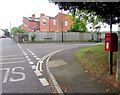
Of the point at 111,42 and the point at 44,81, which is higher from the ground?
the point at 111,42

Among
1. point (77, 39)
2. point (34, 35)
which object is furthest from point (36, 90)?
point (77, 39)

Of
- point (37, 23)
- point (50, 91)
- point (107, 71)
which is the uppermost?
point (37, 23)

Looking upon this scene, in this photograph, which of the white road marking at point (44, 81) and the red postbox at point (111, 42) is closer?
the white road marking at point (44, 81)

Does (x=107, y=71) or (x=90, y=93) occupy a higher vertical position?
(x=107, y=71)

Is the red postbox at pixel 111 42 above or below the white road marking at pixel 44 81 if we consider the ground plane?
above

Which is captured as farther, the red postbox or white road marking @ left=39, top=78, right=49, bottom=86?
the red postbox

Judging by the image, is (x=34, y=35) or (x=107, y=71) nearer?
(x=107, y=71)

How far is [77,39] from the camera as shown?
2761 cm

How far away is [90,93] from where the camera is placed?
11.0 ft

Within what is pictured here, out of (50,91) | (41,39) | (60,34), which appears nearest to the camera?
(50,91)

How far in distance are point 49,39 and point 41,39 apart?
174cm

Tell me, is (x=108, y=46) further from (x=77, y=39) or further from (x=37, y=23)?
(x=37, y=23)

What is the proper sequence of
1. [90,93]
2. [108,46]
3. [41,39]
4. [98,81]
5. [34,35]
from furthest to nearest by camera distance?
[41,39] < [34,35] < [108,46] < [98,81] < [90,93]

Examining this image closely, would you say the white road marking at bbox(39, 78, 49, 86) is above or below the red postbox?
below
